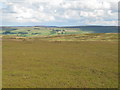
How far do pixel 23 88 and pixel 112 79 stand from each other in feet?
40.1

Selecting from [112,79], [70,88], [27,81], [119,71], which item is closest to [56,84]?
[70,88]

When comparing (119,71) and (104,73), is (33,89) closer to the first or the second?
(104,73)

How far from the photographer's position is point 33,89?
20.7 meters

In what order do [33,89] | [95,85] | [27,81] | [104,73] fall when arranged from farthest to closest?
[104,73], [27,81], [95,85], [33,89]

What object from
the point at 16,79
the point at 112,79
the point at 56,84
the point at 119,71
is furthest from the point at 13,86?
the point at 119,71

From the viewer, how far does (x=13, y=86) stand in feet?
70.8

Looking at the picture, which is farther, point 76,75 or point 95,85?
point 76,75

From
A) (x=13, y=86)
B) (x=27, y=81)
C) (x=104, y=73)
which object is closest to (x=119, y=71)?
(x=104, y=73)

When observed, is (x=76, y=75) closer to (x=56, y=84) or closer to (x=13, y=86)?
(x=56, y=84)

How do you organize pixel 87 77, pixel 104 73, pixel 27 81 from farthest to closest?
1. pixel 104 73
2. pixel 87 77
3. pixel 27 81

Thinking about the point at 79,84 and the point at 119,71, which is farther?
the point at 119,71

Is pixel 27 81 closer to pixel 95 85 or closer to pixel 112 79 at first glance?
pixel 95 85

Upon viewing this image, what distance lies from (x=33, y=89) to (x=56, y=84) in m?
3.23

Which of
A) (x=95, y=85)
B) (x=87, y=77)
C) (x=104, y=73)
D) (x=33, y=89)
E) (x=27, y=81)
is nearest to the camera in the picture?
(x=33, y=89)
